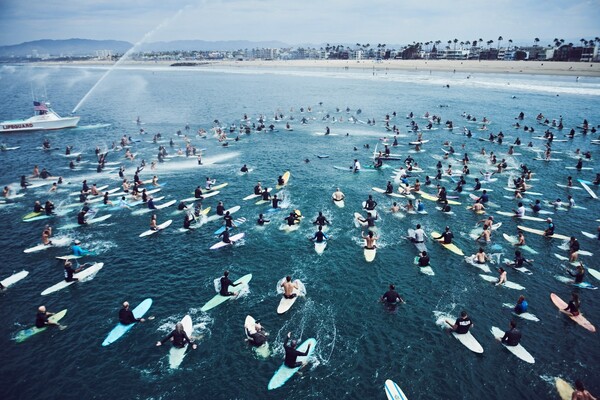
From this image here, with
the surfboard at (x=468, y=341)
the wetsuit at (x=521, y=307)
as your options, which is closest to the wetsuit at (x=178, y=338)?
the surfboard at (x=468, y=341)

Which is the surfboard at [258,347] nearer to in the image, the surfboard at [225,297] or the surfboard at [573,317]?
the surfboard at [225,297]

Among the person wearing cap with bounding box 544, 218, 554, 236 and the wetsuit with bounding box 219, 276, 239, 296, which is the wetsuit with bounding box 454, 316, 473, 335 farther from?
the person wearing cap with bounding box 544, 218, 554, 236

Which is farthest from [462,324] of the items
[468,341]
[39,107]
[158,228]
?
[39,107]

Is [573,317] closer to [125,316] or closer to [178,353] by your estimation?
[178,353]

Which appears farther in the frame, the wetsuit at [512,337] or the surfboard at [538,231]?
the surfboard at [538,231]

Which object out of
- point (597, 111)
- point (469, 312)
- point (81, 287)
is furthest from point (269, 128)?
point (597, 111)

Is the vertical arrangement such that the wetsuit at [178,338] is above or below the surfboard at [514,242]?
below

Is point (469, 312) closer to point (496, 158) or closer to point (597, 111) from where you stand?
point (496, 158)
